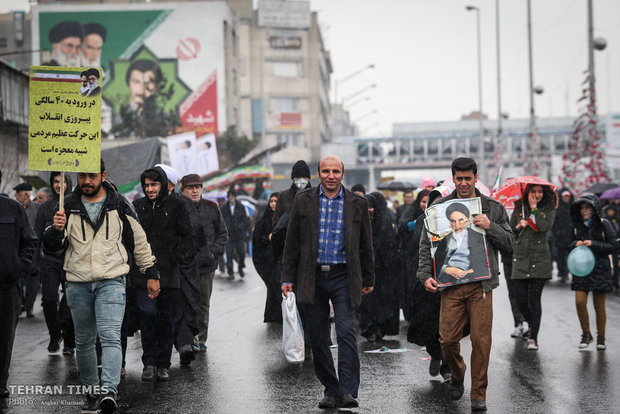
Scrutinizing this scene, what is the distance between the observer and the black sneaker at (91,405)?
6.77m

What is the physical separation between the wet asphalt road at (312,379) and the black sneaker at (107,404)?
49cm

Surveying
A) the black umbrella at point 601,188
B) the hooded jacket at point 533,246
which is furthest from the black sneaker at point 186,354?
the black umbrella at point 601,188

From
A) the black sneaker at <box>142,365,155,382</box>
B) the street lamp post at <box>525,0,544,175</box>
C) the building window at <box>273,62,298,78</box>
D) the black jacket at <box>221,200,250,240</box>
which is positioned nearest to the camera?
the black sneaker at <box>142,365,155,382</box>

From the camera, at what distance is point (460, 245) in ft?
23.1

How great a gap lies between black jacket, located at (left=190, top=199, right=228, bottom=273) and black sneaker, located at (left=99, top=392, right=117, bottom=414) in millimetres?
3594

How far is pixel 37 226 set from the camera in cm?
1008

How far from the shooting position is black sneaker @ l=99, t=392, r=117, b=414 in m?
6.32

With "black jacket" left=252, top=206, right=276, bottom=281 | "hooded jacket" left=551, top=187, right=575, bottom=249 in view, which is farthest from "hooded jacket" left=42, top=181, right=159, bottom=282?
"hooded jacket" left=551, top=187, right=575, bottom=249

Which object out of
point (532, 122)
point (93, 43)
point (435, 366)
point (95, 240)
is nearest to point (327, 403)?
point (435, 366)

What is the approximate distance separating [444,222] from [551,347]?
12.7ft

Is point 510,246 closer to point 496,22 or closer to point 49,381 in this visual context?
point 49,381

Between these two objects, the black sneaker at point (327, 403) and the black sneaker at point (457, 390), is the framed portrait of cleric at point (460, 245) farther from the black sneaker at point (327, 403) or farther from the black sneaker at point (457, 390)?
the black sneaker at point (327, 403)

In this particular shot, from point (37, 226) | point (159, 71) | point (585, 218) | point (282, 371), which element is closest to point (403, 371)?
point (282, 371)

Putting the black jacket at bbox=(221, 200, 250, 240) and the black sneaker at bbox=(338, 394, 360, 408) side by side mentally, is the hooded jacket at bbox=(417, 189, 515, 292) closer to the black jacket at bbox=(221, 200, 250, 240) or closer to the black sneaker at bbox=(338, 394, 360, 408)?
the black sneaker at bbox=(338, 394, 360, 408)
